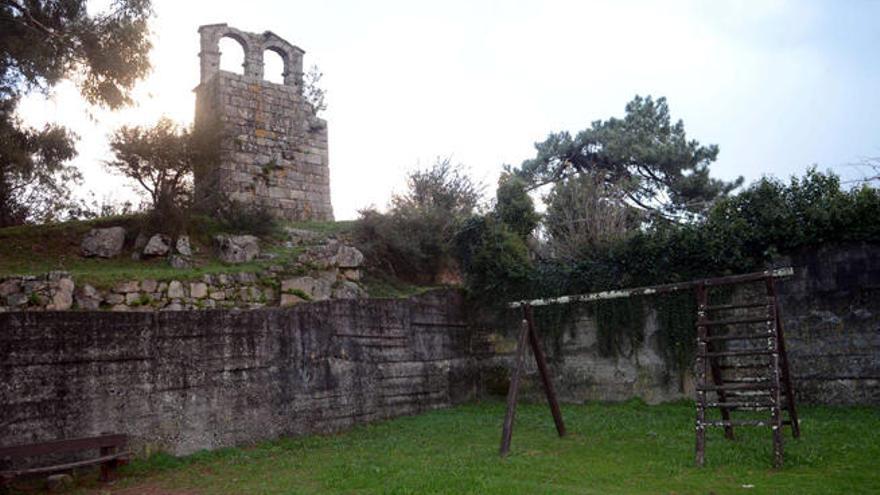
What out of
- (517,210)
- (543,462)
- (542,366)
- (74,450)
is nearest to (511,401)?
(542,366)

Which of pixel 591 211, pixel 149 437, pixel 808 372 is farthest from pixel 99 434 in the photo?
pixel 591 211

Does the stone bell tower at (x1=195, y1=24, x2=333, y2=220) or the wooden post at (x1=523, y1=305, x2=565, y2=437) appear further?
the stone bell tower at (x1=195, y1=24, x2=333, y2=220)

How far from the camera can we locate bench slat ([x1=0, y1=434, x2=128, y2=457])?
8383mm

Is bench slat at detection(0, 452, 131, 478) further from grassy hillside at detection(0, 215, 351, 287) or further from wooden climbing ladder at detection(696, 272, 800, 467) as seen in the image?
wooden climbing ladder at detection(696, 272, 800, 467)

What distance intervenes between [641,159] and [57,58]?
19326 mm

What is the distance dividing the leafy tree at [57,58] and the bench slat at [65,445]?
6467 mm

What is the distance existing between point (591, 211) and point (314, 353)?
938 cm

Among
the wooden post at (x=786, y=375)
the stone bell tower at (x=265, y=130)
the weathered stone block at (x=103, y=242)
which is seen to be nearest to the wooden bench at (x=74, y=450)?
the weathered stone block at (x=103, y=242)

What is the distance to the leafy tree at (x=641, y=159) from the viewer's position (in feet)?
84.0

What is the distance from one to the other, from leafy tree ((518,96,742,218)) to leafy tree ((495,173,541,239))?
696 centimetres

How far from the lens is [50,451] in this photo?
8.66 metres

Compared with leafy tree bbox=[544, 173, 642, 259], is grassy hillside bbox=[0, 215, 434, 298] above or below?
below

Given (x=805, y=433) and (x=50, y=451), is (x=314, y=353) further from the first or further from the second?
(x=805, y=433)

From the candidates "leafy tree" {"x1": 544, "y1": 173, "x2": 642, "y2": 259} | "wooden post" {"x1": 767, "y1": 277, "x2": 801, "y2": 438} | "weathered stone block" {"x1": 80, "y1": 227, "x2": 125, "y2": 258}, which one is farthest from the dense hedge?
"weathered stone block" {"x1": 80, "y1": 227, "x2": 125, "y2": 258}
